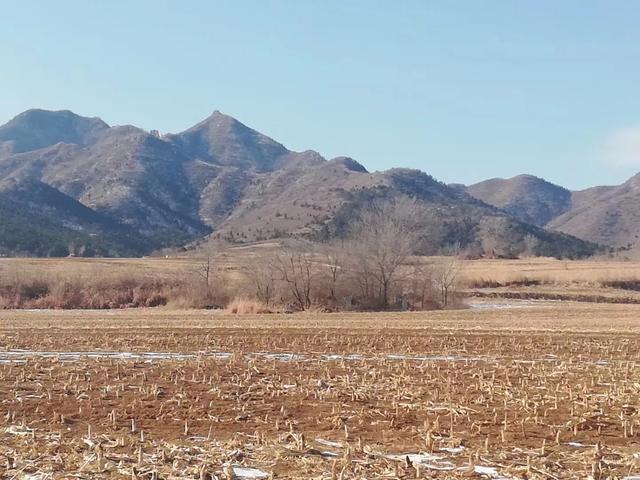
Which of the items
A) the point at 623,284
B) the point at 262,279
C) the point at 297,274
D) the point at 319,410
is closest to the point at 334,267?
the point at 297,274

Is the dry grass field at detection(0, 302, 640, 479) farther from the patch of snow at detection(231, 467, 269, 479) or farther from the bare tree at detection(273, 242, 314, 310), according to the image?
the bare tree at detection(273, 242, 314, 310)

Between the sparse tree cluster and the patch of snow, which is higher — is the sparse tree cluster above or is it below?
above

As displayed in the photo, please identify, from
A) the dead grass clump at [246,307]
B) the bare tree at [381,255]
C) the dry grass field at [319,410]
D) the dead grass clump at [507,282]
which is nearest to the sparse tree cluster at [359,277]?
the bare tree at [381,255]

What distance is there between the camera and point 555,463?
9305mm

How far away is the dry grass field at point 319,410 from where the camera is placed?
9281 millimetres

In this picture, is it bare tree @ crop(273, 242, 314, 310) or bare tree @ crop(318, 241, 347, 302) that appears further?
bare tree @ crop(318, 241, 347, 302)

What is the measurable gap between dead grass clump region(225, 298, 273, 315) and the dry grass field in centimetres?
2838

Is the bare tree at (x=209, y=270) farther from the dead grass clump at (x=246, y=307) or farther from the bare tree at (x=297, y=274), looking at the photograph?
the bare tree at (x=297, y=274)

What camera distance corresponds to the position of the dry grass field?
9281 mm

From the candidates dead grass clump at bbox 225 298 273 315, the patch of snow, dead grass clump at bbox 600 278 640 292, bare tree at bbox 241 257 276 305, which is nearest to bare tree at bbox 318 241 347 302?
bare tree at bbox 241 257 276 305

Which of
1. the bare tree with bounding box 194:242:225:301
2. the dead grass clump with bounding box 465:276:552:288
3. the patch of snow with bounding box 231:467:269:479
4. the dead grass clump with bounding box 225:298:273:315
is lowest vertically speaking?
the dead grass clump with bounding box 225:298:273:315

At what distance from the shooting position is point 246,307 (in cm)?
5347

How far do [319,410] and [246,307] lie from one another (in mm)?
40940

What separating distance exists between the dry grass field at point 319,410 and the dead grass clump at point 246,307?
28382 mm
